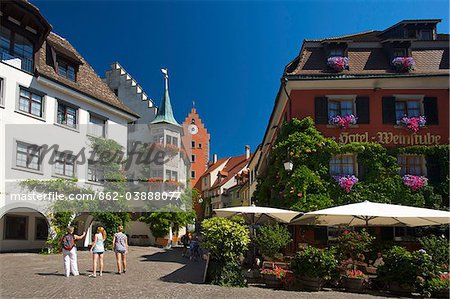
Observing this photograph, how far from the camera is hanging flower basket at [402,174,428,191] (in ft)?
65.4

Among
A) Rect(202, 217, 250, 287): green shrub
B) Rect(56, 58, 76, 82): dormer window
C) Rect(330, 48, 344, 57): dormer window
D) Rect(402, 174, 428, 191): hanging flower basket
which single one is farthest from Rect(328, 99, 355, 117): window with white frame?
Rect(56, 58, 76, 82): dormer window

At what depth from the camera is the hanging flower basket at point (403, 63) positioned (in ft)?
69.2

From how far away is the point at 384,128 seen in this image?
20.9m

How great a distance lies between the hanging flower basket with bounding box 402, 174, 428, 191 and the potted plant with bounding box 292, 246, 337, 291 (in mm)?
9495

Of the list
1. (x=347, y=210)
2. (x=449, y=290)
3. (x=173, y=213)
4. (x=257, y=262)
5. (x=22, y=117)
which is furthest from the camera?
(x=173, y=213)

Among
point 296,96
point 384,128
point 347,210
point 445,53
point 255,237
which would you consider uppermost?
point 445,53

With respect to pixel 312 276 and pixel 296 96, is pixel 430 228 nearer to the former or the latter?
pixel 296 96

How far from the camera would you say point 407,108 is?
21.3 metres

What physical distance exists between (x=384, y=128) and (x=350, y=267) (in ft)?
31.0

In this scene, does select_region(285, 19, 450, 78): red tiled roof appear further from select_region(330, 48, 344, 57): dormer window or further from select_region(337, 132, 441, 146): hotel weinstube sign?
select_region(337, 132, 441, 146): hotel weinstube sign

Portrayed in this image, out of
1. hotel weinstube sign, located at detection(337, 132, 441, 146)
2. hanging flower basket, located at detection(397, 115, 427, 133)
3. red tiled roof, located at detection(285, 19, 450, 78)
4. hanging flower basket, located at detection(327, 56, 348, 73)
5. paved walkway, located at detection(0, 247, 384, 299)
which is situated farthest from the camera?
red tiled roof, located at detection(285, 19, 450, 78)

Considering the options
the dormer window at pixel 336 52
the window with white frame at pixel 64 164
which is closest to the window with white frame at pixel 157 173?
the window with white frame at pixel 64 164

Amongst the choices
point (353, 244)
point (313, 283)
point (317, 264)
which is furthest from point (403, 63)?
point (313, 283)

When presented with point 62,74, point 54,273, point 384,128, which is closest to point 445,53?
point 384,128
